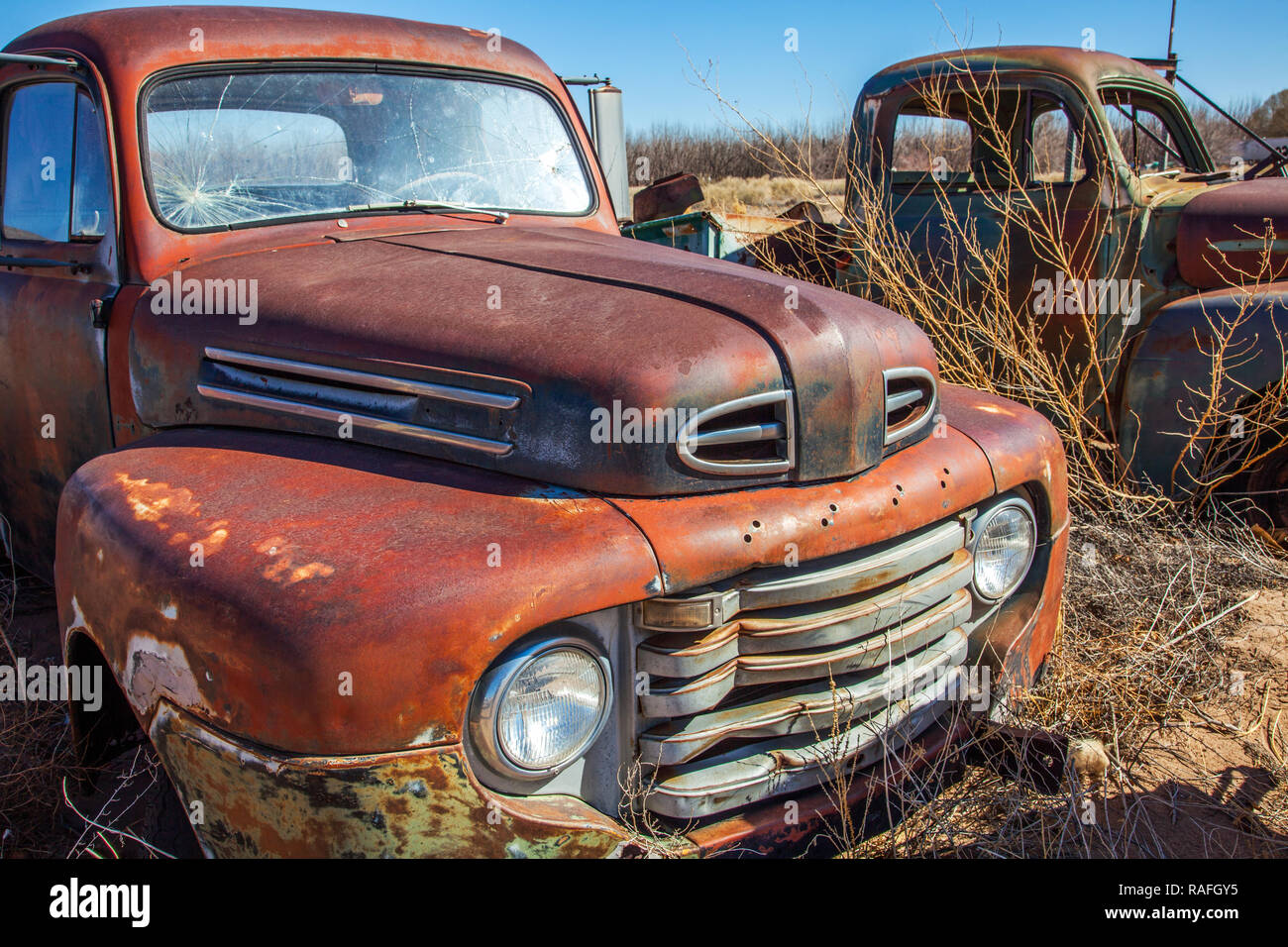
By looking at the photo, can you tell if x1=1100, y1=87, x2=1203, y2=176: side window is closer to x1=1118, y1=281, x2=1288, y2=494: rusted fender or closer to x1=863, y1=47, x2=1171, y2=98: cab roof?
x1=863, y1=47, x2=1171, y2=98: cab roof

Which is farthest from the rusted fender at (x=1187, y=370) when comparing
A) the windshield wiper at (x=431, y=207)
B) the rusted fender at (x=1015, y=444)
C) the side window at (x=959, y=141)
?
the windshield wiper at (x=431, y=207)

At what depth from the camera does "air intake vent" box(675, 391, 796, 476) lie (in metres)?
1.83

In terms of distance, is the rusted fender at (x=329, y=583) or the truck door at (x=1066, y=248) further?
the truck door at (x=1066, y=248)

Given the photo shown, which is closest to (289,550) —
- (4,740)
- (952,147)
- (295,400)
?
(295,400)

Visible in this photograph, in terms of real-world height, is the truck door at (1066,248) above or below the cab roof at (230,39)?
below

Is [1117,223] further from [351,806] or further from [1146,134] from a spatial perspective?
[351,806]

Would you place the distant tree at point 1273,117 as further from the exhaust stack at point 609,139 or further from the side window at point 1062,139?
the exhaust stack at point 609,139

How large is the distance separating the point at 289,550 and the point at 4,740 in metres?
1.53

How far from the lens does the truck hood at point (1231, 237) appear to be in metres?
4.13

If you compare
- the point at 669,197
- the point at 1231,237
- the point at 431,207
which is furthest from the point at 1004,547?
the point at 669,197

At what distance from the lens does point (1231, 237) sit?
4148 millimetres

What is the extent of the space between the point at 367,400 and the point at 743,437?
819 millimetres

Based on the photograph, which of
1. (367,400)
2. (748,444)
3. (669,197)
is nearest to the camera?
(748,444)

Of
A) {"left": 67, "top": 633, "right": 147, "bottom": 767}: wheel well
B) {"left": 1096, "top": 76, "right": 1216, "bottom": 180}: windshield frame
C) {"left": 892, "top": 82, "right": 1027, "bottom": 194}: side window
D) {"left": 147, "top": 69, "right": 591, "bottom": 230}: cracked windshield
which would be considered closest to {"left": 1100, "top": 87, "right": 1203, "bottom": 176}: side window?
{"left": 1096, "top": 76, "right": 1216, "bottom": 180}: windshield frame
